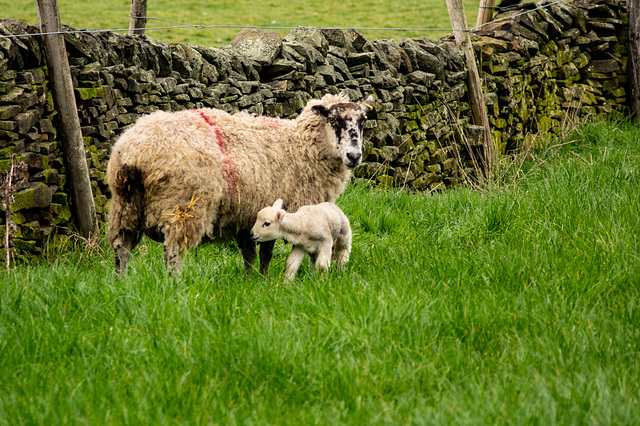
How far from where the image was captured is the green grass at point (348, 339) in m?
2.46

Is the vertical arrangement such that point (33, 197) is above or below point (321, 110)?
below

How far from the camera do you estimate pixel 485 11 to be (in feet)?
31.0

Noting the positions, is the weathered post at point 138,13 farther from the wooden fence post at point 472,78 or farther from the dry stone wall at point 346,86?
the wooden fence post at point 472,78

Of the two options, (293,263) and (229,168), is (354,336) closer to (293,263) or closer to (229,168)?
(293,263)

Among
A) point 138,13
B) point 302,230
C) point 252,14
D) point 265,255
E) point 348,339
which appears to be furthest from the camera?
point 252,14

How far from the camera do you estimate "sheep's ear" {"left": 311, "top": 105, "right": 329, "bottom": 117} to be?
182 inches

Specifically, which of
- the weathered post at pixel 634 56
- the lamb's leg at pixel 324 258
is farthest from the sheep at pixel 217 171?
the weathered post at pixel 634 56

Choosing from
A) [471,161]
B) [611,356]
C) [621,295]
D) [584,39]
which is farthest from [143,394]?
[584,39]

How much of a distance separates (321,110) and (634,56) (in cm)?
784

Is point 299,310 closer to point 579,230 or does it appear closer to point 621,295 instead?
point 621,295

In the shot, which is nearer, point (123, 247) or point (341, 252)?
point (123, 247)

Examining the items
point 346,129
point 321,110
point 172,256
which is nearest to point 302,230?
point 172,256

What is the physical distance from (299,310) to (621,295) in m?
1.73

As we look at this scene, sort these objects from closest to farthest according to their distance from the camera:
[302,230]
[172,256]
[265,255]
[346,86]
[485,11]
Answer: [172,256], [302,230], [265,255], [346,86], [485,11]
